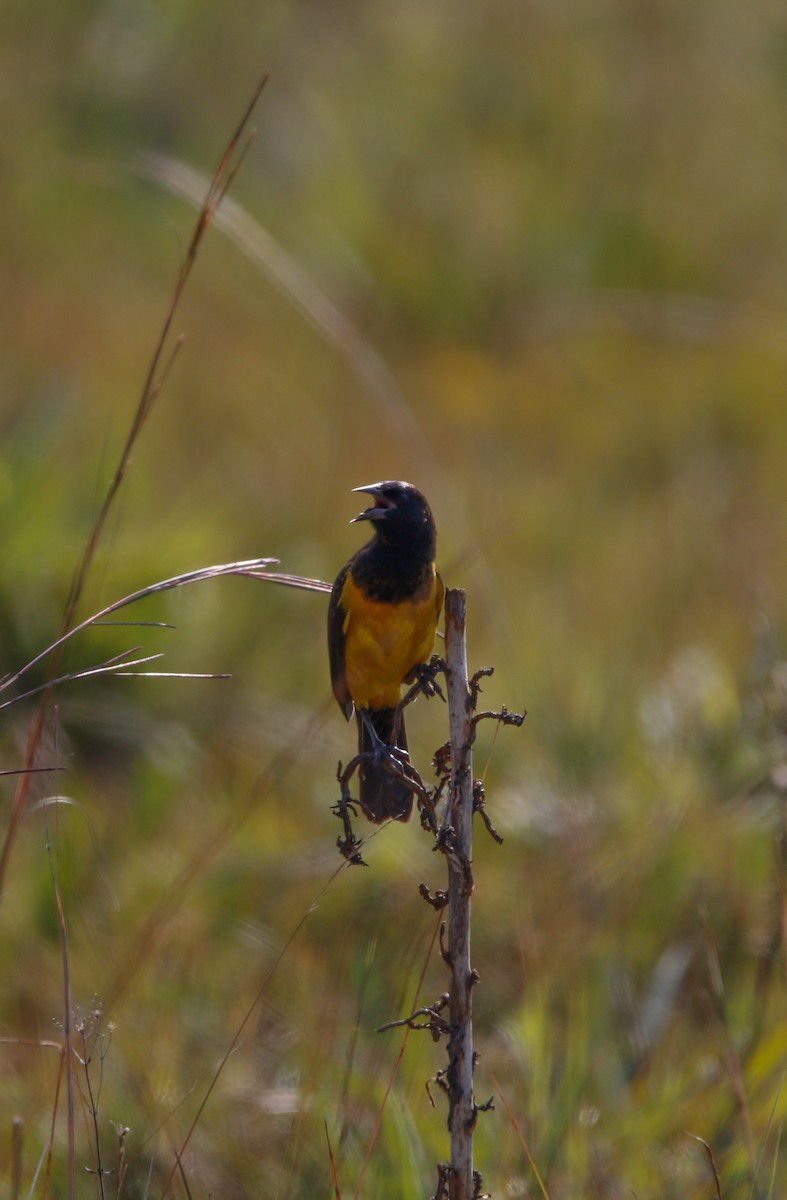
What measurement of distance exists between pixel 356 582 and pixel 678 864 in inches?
67.4

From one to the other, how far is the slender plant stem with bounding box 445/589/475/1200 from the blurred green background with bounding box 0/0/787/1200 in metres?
0.23

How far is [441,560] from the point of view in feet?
20.5

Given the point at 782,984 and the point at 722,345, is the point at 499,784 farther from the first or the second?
the point at 722,345

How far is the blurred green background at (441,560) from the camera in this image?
9.95ft

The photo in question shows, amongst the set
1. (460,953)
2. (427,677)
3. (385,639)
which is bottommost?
(460,953)

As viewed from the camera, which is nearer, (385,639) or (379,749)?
(379,749)

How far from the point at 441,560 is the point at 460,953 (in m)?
4.47

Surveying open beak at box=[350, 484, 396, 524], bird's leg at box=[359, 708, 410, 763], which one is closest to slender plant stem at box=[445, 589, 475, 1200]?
bird's leg at box=[359, 708, 410, 763]

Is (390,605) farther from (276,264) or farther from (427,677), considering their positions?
(276,264)

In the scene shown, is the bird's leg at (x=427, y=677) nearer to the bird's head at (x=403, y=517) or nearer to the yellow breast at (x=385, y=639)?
the yellow breast at (x=385, y=639)

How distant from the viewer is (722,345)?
33.5 ft

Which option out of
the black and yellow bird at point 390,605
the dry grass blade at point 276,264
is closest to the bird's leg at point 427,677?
the black and yellow bird at point 390,605

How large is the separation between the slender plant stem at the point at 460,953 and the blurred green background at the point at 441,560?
23 centimetres

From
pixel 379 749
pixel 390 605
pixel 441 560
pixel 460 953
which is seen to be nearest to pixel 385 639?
pixel 390 605
